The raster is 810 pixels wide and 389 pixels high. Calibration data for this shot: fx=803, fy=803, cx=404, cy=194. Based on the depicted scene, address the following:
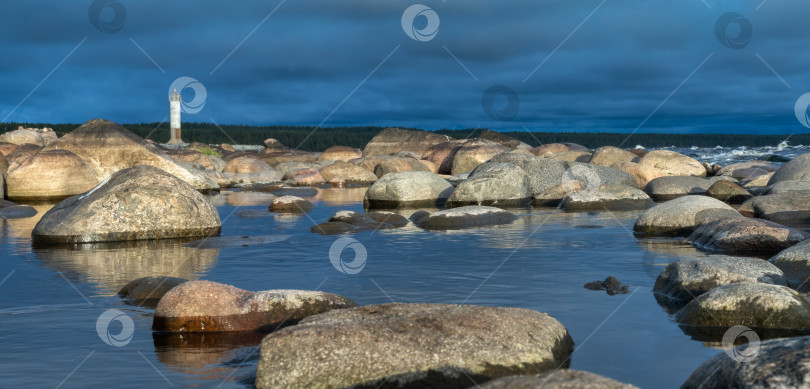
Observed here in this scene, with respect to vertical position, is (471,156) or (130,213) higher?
(471,156)

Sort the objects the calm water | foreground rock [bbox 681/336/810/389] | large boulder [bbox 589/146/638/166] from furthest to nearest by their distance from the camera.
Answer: large boulder [bbox 589/146/638/166]
the calm water
foreground rock [bbox 681/336/810/389]

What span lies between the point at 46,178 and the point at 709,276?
21.5 metres

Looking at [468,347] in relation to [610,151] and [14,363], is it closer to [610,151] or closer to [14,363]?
[14,363]

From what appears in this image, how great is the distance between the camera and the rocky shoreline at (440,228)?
18.6 ft

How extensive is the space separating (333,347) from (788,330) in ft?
14.2

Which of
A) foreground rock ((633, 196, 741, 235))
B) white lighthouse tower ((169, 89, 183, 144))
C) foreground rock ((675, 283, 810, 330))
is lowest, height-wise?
foreground rock ((675, 283, 810, 330))

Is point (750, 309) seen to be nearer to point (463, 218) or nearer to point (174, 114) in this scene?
point (463, 218)

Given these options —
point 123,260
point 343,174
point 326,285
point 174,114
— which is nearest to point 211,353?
point 326,285

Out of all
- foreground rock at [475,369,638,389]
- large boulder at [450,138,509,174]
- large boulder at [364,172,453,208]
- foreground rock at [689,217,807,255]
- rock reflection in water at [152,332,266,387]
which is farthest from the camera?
large boulder at [450,138,509,174]

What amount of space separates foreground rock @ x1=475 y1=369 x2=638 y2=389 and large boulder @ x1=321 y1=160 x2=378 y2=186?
32120 millimetres

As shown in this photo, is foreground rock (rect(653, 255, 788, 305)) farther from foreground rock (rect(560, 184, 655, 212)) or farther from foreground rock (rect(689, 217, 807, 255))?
foreground rock (rect(560, 184, 655, 212))

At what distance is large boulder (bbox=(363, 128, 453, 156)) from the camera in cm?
5397

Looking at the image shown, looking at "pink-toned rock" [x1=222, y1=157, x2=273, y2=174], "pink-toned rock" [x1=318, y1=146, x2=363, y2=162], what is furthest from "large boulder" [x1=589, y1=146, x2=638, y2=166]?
"pink-toned rock" [x1=318, y1=146, x2=363, y2=162]

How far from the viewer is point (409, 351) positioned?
573cm
